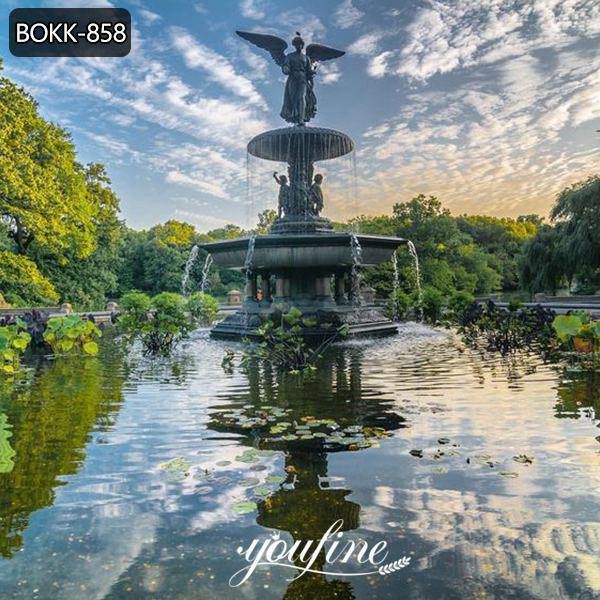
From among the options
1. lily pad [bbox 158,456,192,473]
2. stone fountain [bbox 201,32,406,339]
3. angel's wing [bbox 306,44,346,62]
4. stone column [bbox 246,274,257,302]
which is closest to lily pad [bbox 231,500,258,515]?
lily pad [bbox 158,456,192,473]

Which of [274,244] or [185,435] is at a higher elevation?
[274,244]

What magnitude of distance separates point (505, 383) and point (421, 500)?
14.5 ft

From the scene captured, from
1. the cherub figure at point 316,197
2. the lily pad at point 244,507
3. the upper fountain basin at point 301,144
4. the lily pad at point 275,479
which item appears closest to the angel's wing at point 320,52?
the upper fountain basin at point 301,144

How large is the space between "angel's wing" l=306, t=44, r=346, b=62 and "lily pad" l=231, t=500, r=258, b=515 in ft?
55.9

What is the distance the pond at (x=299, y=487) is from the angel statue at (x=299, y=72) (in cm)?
1274

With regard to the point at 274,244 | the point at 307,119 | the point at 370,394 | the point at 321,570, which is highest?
the point at 307,119

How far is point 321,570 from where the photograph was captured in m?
2.53

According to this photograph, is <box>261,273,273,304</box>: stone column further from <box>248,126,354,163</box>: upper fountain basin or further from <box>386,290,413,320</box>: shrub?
<box>386,290,413,320</box>: shrub

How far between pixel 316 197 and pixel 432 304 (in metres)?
6.44

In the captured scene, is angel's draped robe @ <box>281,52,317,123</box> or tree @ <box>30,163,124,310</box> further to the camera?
tree @ <box>30,163,124,310</box>

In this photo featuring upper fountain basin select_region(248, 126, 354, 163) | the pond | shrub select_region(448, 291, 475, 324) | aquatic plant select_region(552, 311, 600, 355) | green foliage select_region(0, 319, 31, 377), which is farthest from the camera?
shrub select_region(448, 291, 475, 324)

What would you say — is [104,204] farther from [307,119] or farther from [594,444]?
[594,444]

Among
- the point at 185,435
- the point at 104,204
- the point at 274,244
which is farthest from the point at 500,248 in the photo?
the point at 185,435

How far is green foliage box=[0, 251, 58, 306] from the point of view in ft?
68.2
